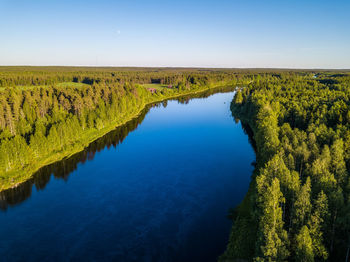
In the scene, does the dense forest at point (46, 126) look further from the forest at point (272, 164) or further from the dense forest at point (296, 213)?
the dense forest at point (296, 213)

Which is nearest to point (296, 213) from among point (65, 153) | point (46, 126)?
point (65, 153)

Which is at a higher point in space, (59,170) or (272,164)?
(272,164)

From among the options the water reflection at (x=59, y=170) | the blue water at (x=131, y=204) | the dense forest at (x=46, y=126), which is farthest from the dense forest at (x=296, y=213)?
the dense forest at (x=46, y=126)

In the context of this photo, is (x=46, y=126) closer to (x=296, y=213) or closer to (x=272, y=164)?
(x=272, y=164)

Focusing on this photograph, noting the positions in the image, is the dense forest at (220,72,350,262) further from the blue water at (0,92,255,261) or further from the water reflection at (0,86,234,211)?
the water reflection at (0,86,234,211)

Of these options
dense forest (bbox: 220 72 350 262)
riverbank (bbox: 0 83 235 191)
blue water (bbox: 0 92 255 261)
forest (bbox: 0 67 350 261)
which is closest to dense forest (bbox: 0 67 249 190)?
riverbank (bbox: 0 83 235 191)

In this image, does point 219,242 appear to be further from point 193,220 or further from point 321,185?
point 321,185

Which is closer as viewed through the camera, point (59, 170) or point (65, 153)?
point (59, 170)

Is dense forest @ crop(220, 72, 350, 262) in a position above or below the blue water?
above

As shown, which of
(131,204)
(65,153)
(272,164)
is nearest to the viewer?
(272,164)
